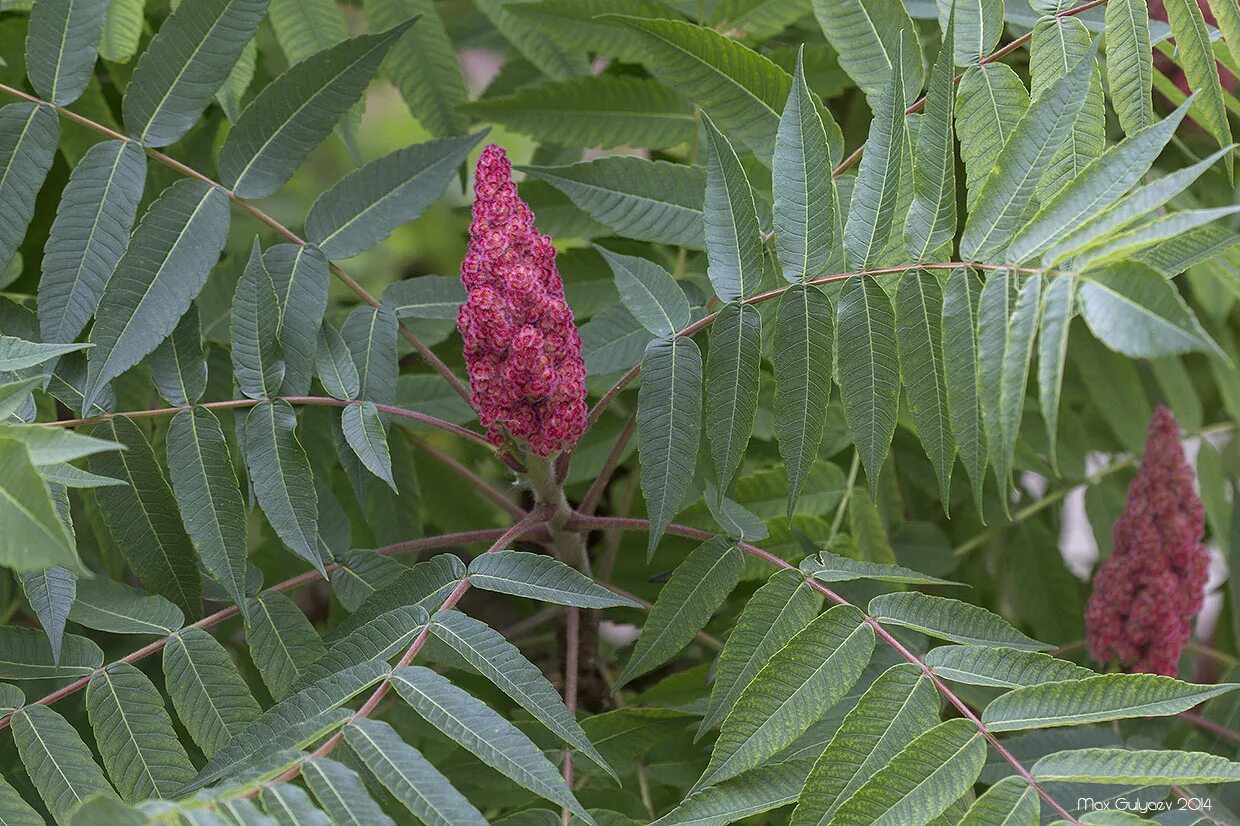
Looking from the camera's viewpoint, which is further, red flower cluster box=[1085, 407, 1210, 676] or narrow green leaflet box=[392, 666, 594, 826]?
red flower cluster box=[1085, 407, 1210, 676]

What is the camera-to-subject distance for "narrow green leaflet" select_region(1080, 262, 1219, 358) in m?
0.80

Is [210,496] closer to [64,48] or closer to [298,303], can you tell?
[298,303]

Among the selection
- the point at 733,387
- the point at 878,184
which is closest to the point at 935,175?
the point at 878,184

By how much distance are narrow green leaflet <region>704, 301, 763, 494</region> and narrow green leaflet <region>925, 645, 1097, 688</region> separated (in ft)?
0.87

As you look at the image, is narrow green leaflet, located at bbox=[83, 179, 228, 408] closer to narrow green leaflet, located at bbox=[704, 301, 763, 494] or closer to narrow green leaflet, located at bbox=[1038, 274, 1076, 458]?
narrow green leaflet, located at bbox=[704, 301, 763, 494]

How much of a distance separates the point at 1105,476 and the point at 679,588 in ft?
3.59

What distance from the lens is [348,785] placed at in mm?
884

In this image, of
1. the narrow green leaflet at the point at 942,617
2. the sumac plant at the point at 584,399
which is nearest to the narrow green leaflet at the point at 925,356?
the sumac plant at the point at 584,399

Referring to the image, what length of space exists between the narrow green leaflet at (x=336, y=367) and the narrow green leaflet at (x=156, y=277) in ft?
0.46

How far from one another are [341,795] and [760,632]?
45 cm

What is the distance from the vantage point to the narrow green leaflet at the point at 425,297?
1.44m

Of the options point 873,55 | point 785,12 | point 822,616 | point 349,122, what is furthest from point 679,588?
point 785,12

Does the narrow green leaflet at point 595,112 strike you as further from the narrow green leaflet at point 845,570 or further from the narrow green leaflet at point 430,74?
the narrow green leaflet at point 845,570

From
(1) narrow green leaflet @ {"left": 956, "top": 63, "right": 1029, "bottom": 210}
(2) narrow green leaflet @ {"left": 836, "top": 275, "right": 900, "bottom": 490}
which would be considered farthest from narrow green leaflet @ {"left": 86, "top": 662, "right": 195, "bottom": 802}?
(1) narrow green leaflet @ {"left": 956, "top": 63, "right": 1029, "bottom": 210}
